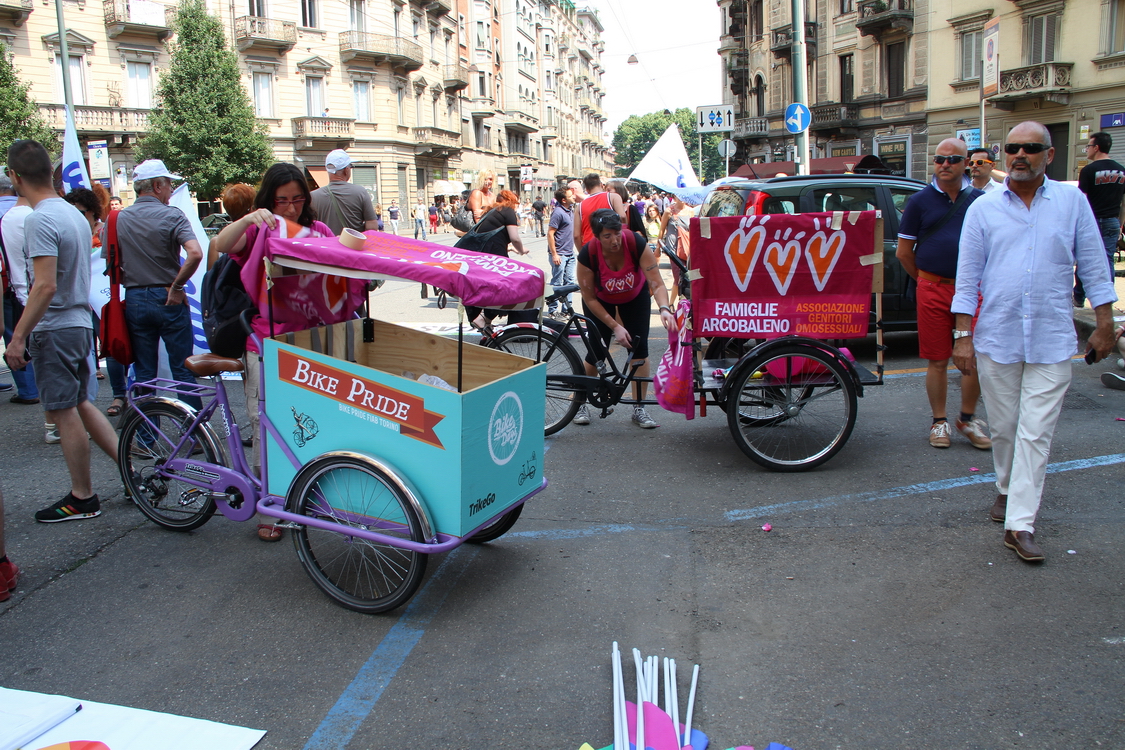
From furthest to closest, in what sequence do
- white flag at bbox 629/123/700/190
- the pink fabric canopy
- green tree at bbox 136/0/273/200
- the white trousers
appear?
Answer: green tree at bbox 136/0/273/200 < white flag at bbox 629/123/700/190 < the white trousers < the pink fabric canopy

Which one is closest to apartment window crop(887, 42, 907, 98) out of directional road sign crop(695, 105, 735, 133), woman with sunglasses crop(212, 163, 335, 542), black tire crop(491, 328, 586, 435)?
directional road sign crop(695, 105, 735, 133)

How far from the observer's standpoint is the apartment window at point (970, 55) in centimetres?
3259

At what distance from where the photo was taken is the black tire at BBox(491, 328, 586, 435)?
5.90 meters

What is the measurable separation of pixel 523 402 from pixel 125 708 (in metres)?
1.85

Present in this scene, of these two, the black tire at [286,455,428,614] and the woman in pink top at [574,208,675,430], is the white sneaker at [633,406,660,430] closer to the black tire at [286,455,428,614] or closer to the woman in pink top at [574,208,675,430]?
the woman in pink top at [574,208,675,430]

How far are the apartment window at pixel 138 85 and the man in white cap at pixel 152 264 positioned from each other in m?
35.9

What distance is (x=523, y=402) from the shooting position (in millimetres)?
3650

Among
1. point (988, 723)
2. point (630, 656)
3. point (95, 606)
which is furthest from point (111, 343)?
point (988, 723)

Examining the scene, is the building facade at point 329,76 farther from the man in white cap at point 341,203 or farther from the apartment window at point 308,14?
the man in white cap at point 341,203

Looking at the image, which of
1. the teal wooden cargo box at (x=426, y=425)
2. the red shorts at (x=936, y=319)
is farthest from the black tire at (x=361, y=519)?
the red shorts at (x=936, y=319)

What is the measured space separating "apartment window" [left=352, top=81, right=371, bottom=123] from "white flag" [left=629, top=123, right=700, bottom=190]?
3262 cm

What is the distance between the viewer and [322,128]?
42.1 meters

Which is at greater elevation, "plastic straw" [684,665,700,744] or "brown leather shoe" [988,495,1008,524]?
"brown leather shoe" [988,495,1008,524]

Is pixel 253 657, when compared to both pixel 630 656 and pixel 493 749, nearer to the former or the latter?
pixel 493 749
